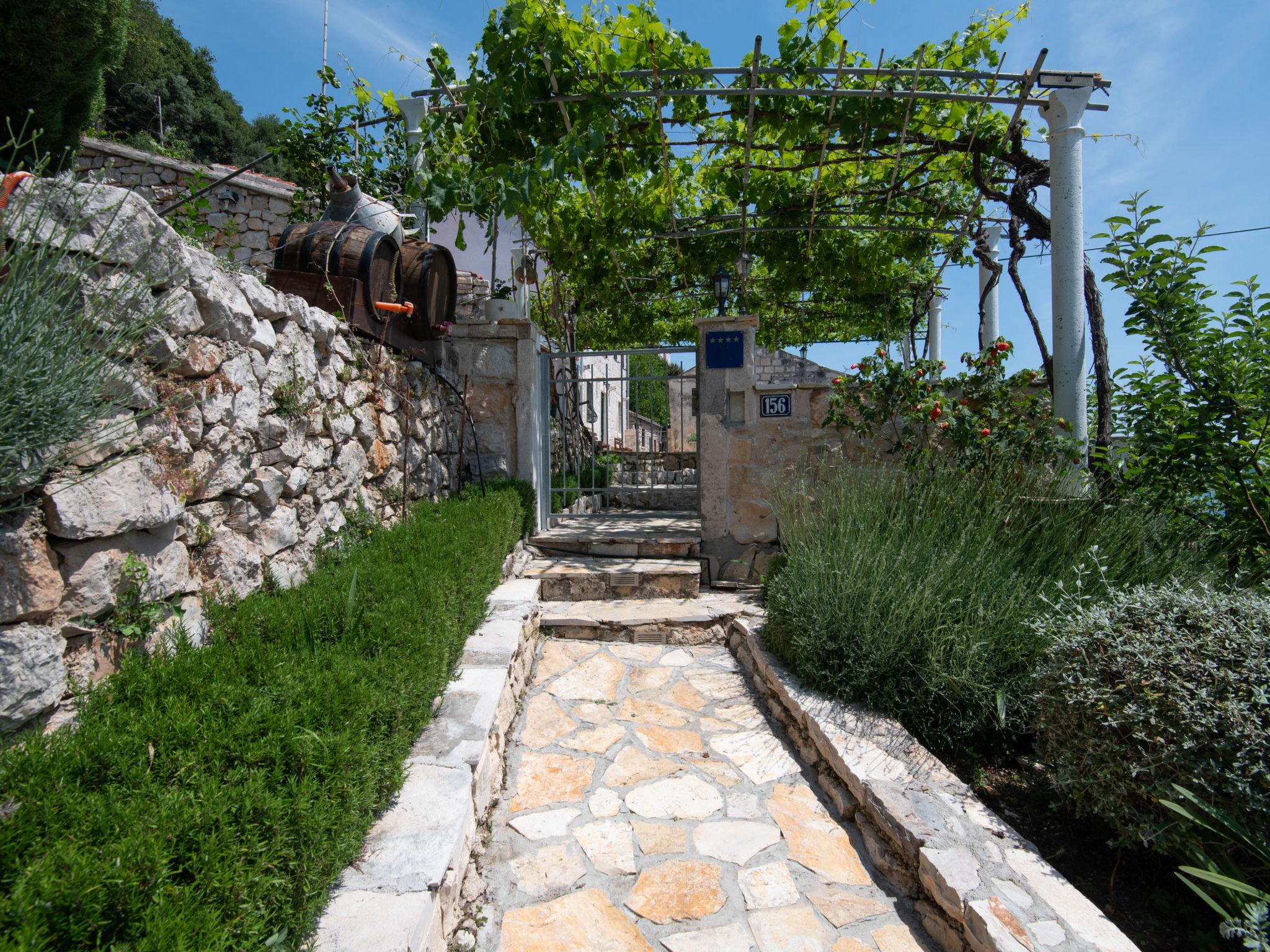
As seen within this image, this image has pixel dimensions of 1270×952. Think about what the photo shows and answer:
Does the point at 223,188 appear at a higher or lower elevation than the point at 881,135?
higher

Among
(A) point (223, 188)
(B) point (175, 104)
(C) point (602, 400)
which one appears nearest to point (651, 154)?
(C) point (602, 400)

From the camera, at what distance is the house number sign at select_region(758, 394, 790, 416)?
221 inches

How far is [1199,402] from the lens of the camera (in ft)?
11.4

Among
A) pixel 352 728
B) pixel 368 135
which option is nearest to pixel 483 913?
pixel 352 728

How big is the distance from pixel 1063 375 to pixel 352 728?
4.61 m

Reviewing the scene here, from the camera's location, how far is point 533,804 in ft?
9.35

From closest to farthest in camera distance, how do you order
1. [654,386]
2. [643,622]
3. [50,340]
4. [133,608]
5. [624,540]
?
[50,340]
[133,608]
[643,622]
[624,540]
[654,386]

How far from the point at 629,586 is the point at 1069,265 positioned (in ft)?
12.4

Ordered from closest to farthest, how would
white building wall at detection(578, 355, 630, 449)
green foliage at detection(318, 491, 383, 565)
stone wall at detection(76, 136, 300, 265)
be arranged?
green foliage at detection(318, 491, 383, 565), white building wall at detection(578, 355, 630, 449), stone wall at detection(76, 136, 300, 265)

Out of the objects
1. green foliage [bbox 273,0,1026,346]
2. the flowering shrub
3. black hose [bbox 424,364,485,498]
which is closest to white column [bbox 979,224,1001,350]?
green foliage [bbox 273,0,1026,346]

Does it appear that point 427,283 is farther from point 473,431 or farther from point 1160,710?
point 1160,710

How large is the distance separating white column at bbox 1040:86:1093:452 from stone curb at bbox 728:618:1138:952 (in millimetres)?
2682

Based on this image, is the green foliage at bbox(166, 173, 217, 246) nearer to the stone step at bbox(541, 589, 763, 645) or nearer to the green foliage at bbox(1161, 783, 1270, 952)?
the stone step at bbox(541, 589, 763, 645)

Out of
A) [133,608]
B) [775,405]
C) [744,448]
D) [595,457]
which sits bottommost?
[133,608]
